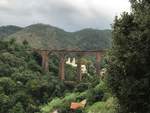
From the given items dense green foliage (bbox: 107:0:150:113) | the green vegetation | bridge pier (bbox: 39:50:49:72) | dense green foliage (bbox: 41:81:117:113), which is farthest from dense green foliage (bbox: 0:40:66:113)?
dense green foliage (bbox: 107:0:150:113)

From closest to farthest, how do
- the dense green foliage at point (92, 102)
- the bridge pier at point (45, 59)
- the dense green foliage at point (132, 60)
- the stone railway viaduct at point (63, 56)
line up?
the dense green foliage at point (132, 60)
the dense green foliage at point (92, 102)
the stone railway viaduct at point (63, 56)
the bridge pier at point (45, 59)

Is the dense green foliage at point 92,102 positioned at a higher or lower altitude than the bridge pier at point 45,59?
lower

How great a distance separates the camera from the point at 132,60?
22.0 metres

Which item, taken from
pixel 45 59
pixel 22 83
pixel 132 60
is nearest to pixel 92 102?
pixel 22 83

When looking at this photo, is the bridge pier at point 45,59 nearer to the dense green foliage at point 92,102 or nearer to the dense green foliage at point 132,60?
the dense green foliage at point 92,102

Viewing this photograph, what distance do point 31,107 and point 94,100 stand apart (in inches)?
442

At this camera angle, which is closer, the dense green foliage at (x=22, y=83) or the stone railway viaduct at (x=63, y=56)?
the dense green foliage at (x=22, y=83)

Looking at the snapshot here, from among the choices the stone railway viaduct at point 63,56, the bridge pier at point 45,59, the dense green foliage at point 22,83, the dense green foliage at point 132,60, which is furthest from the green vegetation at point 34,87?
the dense green foliage at point 132,60

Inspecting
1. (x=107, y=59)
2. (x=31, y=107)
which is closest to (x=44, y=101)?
(x=31, y=107)

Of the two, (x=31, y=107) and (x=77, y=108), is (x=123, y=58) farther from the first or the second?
(x=31, y=107)

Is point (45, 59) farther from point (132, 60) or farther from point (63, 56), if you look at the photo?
point (132, 60)

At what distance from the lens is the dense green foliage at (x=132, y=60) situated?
2175 cm

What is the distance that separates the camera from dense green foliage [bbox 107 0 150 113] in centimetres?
2175

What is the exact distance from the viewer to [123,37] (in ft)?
74.5
